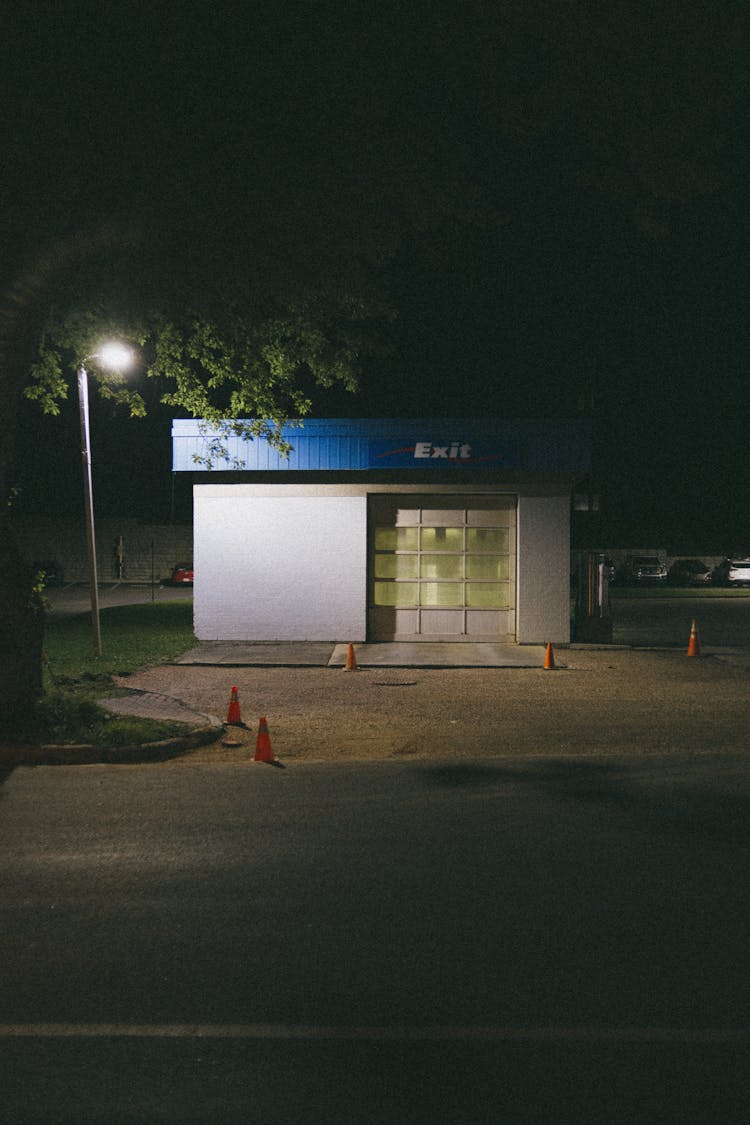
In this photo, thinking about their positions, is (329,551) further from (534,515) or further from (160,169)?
(160,169)

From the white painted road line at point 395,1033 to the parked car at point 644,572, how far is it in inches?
1760

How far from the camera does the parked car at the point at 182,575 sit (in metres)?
46.2

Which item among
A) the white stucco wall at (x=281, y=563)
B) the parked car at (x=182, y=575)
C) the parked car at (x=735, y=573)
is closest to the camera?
the white stucco wall at (x=281, y=563)

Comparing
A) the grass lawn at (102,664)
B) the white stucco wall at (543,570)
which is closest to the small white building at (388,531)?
the white stucco wall at (543,570)

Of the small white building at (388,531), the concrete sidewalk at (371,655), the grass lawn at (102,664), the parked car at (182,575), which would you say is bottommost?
the concrete sidewalk at (371,655)

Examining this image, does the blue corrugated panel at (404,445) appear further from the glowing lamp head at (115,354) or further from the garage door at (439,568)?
the glowing lamp head at (115,354)

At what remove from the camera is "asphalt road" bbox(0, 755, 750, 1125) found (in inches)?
134

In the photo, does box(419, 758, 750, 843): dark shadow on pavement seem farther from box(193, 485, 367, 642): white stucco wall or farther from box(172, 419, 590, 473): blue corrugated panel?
box(193, 485, 367, 642): white stucco wall

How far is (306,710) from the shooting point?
1223cm

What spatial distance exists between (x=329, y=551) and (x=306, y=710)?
841 cm

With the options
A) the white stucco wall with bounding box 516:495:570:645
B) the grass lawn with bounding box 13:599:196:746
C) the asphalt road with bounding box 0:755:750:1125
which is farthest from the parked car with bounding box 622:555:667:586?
the asphalt road with bounding box 0:755:750:1125

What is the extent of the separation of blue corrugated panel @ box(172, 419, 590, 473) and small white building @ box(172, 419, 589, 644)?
2 centimetres

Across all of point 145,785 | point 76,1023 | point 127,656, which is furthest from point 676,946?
point 127,656

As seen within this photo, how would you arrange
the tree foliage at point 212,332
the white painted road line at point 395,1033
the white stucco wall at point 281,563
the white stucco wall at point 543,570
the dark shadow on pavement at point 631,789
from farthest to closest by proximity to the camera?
1. the white stucco wall at point 281,563
2. the white stucco wall at point 543,570
3. the tree foliage at point 212,332
4. the dark shadow on pavement at point 631,789
5. the white painted road line at point 395,1033
